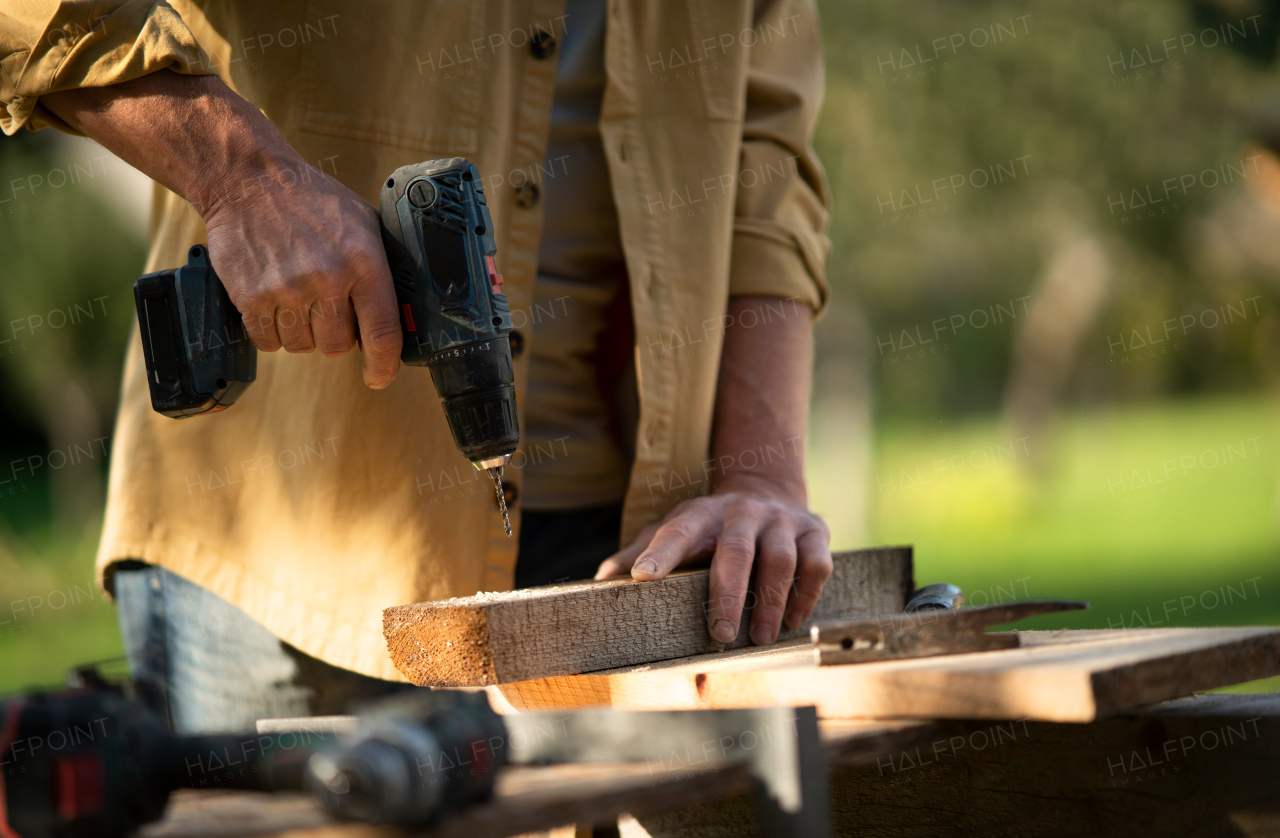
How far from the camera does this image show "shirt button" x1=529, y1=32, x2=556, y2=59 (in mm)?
2244

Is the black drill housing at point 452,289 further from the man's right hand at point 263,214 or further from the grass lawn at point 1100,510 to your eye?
the grass lawn at point 1100,510

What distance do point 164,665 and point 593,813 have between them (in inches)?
62.4

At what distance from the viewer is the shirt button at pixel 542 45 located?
224 cm

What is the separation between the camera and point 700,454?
2.39m

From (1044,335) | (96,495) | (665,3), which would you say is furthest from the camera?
(1044,335)

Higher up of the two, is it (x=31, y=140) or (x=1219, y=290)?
(x=31, y=140)

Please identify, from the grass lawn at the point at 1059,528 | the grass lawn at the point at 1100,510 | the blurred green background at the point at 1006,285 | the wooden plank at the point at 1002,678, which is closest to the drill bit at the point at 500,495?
the wooden plank at the point at 1002,678

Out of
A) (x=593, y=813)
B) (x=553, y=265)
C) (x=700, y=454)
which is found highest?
(x=553, y=265)

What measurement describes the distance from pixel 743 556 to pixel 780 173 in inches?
39.5

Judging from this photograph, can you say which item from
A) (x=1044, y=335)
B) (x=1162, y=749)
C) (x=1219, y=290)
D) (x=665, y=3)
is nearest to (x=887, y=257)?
(x=1219, y=290)

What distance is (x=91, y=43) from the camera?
165 centimetres

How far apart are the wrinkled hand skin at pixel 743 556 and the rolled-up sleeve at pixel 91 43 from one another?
3.36 ft

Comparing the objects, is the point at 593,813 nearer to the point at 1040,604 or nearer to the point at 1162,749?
the point at 1162,749

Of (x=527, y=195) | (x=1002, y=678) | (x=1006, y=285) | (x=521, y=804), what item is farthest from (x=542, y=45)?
(x=1006, y=285)
